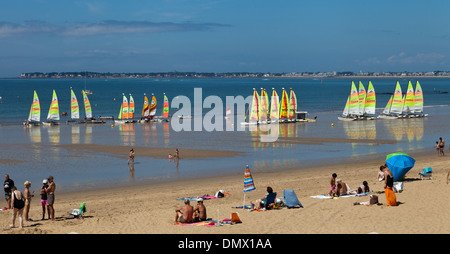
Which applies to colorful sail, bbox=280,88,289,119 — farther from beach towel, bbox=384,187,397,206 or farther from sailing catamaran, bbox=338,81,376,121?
beach towel, bbox=384,187,397,206

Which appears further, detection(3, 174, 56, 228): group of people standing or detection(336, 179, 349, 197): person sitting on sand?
detection(336, 179, 349, 197): person sitting on sand

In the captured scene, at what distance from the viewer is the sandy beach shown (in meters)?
14.8

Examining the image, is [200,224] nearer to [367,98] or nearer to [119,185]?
[119,185]

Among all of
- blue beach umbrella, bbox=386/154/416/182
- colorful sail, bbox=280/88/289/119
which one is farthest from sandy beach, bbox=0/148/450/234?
colorful sail, bbox=280/88/289/119

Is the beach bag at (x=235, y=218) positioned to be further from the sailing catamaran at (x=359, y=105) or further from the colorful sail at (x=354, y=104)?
the colorful sail at (x=354, y=104)

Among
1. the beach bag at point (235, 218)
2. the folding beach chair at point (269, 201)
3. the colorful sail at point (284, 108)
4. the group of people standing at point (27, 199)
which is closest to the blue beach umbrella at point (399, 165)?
the folding beach chair at point (269, 201)

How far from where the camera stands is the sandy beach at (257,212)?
14758 mm

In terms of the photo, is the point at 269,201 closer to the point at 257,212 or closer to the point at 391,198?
the point at 257,212

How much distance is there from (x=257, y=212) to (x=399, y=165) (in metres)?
6.83

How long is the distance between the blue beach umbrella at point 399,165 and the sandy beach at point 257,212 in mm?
608

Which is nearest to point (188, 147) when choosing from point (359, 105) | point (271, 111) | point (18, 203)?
point (18, 203)

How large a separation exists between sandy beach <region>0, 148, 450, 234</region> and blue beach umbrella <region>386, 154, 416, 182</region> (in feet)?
2.00
